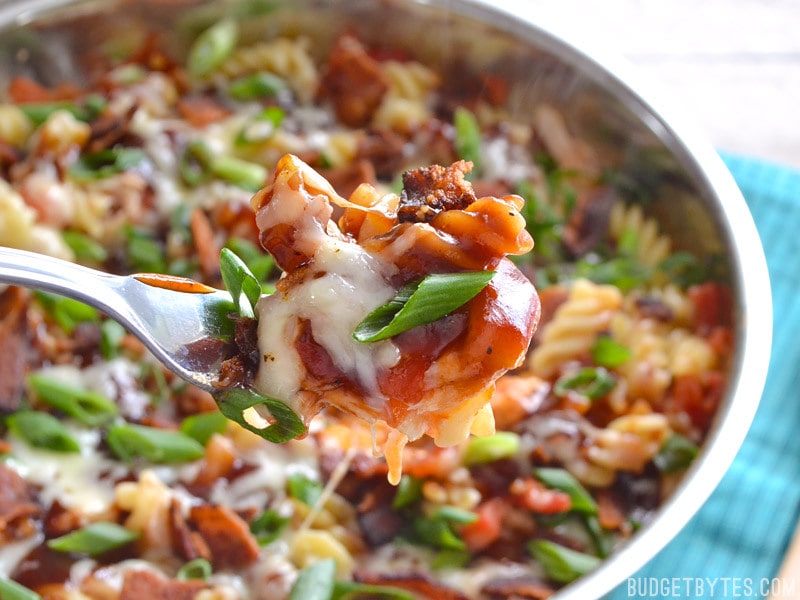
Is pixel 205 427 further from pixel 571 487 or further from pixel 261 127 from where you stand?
pixel 261 127

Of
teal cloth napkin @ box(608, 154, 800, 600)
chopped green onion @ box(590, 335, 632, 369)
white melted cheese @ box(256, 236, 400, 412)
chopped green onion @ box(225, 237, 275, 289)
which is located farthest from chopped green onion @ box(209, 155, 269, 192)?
teal cloth napkin @ box(608, 154, 800, 600)

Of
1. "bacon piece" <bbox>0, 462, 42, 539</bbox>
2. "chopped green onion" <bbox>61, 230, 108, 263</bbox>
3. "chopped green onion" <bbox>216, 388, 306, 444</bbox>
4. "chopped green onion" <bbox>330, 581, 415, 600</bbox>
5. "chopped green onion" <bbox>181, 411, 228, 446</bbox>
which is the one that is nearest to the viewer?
"chopped green onion" <bbox>216, 388, 306, 444</bbox>

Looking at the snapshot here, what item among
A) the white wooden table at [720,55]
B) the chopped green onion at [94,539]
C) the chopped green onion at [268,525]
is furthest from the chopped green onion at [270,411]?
the white wooden table at [720,55]

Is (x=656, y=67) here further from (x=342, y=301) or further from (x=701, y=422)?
(x=342, y=301)

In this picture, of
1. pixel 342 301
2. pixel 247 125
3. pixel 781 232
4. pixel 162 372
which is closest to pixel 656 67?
pixel 781 232

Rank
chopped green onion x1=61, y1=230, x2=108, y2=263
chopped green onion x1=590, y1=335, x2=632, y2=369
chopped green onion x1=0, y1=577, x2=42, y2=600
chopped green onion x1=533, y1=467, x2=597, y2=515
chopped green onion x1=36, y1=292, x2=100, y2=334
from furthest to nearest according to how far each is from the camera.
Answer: chopped green onion x1=61, y1=230, x2=108, y2=263, chopped green onion x1=36, y1=292, x2=100, y2=334, chopped green onion x1=590, y1=335, x2=632, y2=369, chopped green onion x1=533, y1=467, x2=597, y2=515, chopped green onion x1=0, y1=577, x2=42, y2=600

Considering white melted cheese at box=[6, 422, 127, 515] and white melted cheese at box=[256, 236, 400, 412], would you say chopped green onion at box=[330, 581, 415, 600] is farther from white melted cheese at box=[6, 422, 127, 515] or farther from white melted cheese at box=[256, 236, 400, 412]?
white melted cheese at box=[256, 236, 400, 412]

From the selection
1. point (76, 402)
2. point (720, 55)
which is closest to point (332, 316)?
point (76, 402)
